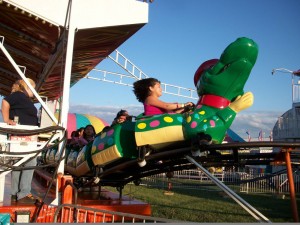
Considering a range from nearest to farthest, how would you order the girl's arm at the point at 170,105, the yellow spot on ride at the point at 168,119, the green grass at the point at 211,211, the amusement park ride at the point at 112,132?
the amusement park ride at the point at 112,132, the yellow spot on ride at the point at 168,119, the girl's arm at the point at 170,105, the green grass at the point at 211,211

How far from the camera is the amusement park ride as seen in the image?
9.58 feet

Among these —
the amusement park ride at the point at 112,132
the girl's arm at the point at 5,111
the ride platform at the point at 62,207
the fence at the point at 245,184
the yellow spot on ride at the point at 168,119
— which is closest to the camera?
the amusement park ride at the point at 112,132

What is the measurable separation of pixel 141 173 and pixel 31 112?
4.73 ft

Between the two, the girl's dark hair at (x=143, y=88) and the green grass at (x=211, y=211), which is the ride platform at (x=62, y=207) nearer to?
the girl's dark hair at (x=143, y=88)

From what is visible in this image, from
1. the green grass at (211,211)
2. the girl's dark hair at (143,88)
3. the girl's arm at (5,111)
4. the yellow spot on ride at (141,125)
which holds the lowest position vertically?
the green grass at (211,211)

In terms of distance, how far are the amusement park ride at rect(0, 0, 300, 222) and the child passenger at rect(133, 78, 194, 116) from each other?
0.26 m

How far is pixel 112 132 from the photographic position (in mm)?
3705

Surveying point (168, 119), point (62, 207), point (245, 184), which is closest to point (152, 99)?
point (168, 119)

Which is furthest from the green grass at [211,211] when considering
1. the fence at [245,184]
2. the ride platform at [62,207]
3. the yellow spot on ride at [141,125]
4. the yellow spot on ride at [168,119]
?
the yellow spot on ride at [168,119]

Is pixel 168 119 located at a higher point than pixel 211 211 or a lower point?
higher

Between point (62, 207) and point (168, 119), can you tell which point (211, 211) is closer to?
point (62, 207)

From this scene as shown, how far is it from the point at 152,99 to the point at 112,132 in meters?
0.54

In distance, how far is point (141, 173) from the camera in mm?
4195

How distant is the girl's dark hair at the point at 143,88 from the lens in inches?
157
